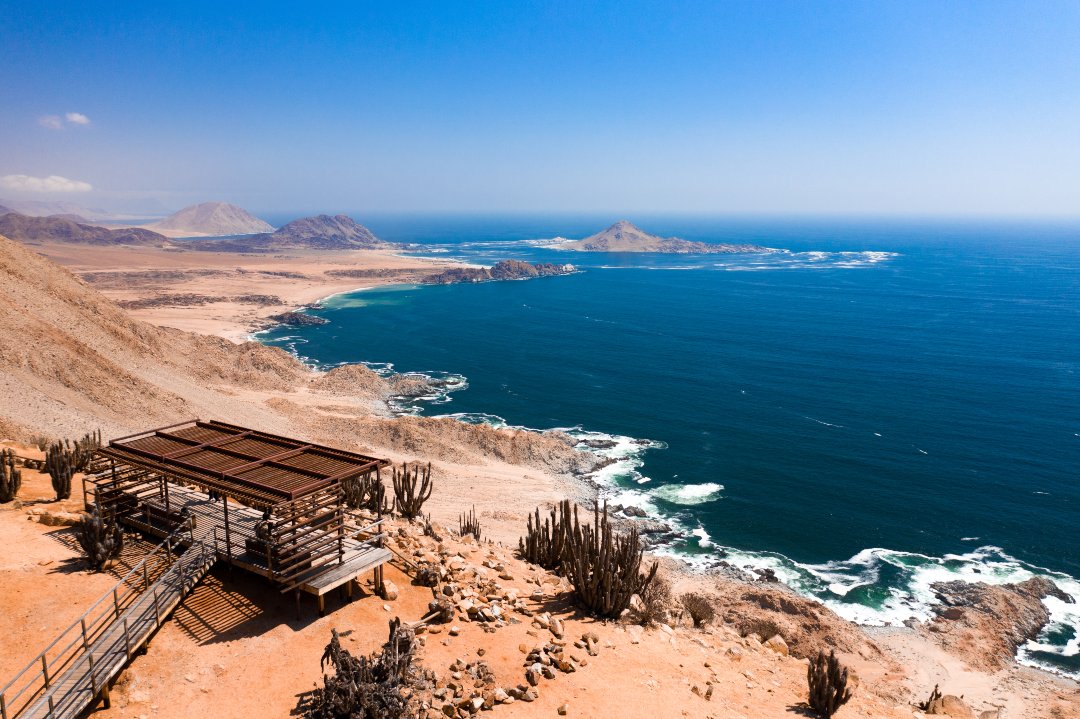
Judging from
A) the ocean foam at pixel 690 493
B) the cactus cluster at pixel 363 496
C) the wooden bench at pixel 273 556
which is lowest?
the ocean foam at pixel 690 493

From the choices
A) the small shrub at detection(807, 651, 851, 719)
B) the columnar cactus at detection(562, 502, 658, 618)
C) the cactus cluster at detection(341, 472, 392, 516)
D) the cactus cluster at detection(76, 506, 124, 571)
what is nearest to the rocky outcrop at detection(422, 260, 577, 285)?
the cactus cluster at detection(341, 472, 392, 516)

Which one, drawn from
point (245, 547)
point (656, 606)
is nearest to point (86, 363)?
point (245, 547)

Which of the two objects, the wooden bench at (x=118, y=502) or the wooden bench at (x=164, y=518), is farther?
the wooden bench at (x=118, y=502)

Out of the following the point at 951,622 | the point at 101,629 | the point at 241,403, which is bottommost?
the point at 951,622

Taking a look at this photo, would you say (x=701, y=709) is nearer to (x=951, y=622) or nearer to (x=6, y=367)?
(x=951, y=622)

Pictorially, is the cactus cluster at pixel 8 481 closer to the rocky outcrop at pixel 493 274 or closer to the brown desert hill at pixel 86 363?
the brown desert hill at pixel 86 363

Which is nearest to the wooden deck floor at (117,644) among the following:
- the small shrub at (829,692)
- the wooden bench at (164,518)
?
the wooden bench at (164,518)

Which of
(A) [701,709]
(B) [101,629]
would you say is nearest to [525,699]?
(A) [701,709]
